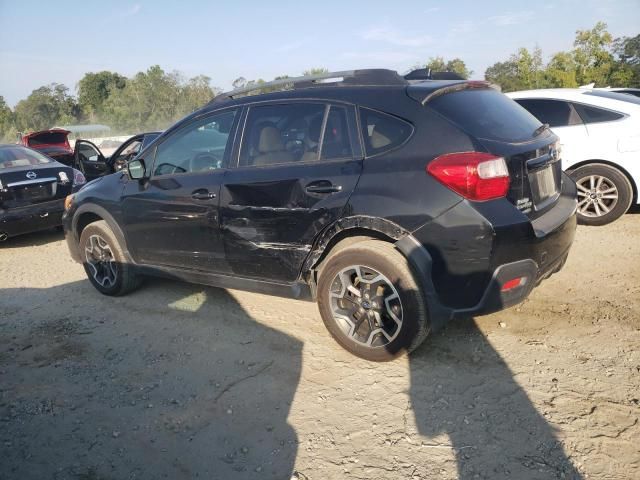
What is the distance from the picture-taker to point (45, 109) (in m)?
60.0

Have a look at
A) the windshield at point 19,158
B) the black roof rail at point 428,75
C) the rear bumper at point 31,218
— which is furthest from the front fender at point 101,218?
the windshield at point 19,158

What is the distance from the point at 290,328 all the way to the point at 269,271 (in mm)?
579

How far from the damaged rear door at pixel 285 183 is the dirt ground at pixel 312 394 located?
0.71 meters

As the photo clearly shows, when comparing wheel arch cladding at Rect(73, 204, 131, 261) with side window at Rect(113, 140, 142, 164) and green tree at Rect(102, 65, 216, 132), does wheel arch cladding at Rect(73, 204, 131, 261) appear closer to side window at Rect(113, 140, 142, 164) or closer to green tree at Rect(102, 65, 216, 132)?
side window at Rect(113, 140, 142, 164)

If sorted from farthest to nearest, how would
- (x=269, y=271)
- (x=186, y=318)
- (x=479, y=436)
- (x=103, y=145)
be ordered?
(x=103, y=145)
(x=186, y=318)
(x=269, y=271)
(x=479, y=436)

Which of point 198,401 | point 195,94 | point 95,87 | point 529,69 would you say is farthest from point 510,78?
point 95,87

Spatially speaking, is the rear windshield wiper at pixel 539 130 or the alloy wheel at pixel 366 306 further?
the rear windshield wiper at pixel 539 130

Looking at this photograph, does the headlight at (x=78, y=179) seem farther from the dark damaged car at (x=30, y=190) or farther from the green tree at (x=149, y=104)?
the green tree at (x=149, y=104)

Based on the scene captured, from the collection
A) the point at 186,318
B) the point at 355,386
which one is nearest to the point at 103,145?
the point at 186,318

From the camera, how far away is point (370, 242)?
10.2ft

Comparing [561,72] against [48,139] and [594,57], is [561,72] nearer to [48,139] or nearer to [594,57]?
[594,57]

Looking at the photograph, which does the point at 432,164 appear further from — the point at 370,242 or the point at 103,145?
the point at 103,145

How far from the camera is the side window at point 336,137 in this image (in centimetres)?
321

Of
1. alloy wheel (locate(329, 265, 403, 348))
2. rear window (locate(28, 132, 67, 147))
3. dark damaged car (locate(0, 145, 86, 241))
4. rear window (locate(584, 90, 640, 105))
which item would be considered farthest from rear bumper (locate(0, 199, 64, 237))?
rear window (locate(28, 132, 67, 147))
